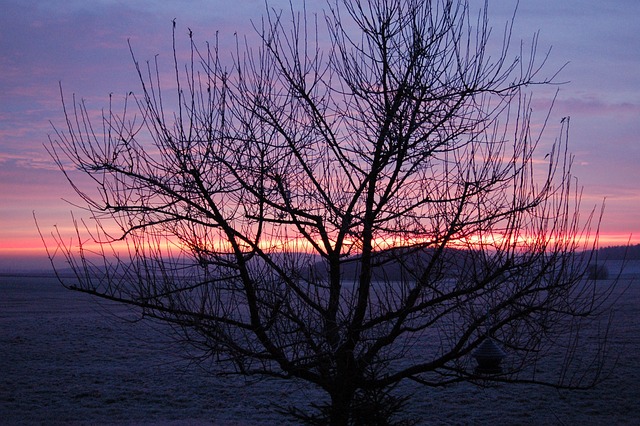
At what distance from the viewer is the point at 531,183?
618 cm

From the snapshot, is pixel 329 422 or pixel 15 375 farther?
pixel 15 375

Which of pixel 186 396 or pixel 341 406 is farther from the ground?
pixel 341 406

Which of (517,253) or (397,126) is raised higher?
(397,126)

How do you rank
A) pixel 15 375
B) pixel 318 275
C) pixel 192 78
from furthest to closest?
pixel 15 375 < pixel 318 275 < pixel 192 78

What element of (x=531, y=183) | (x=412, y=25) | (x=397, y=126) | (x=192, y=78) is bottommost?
(x=531, y=183)

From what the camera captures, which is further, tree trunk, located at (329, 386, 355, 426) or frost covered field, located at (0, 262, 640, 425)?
frost covered field, located at (0, 262, 640, 425)

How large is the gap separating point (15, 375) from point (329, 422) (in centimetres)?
1479

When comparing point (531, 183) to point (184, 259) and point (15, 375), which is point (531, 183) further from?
point (15, 375)

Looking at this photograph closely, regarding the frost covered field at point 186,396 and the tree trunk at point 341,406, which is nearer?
the tree trunk at point 341,406

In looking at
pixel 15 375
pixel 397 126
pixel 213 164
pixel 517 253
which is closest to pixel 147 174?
pixel 213 164

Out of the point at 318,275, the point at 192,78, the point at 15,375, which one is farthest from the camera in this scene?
the point at 15,375

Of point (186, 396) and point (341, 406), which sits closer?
point (341, 406)

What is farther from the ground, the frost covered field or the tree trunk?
the tree trunk

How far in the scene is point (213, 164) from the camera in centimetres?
602
